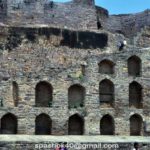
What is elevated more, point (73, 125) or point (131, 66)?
point (131, 66)

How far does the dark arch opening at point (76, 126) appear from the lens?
105 feet

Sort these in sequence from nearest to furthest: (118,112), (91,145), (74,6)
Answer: (91,145) → (118,112) → (74,6)

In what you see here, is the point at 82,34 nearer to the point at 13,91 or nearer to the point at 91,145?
the point at 13,91

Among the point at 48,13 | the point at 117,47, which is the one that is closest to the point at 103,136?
the point at 117,47

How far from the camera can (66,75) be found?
31.7m

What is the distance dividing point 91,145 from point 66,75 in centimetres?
613

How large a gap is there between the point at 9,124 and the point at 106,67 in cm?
706

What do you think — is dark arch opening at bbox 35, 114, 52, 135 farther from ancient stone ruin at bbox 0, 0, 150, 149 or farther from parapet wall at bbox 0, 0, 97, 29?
parapet wall at bbox 0, 0, 97, 29

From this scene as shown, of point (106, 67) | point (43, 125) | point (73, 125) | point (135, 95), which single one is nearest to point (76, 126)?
point (73, 125)

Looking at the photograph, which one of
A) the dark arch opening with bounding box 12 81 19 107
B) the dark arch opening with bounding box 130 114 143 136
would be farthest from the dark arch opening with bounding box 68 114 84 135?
the dark arch opening with bounding box 12 81 19 107

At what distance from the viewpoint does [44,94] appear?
106 feet

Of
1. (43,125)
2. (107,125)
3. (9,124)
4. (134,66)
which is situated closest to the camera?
(9,124)

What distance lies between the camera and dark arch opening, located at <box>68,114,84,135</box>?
3189 cm

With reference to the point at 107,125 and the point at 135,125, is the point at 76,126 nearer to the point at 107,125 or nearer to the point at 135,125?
the point at 107,125
